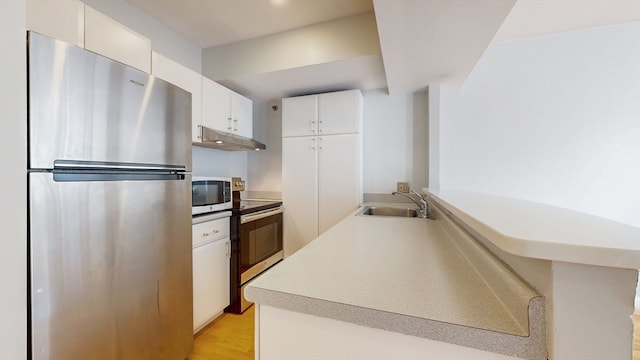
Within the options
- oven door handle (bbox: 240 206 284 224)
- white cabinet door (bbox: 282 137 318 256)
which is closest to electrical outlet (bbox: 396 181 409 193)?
white cabinet door (bbox: 282 137 318 256)

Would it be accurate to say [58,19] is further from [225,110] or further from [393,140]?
[393,140]

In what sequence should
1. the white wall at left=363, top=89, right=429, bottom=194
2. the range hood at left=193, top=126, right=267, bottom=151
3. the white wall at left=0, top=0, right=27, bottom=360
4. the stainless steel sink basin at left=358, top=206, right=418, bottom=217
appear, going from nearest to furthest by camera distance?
1. the white wall at left=0, top=0, right=27, bottom=360
2. the range hood at left=193, top=126, right=267, bottom=151
3. the stainless steel sink basin at left=358, top=206, right=418, bottom=217
4. the white wall at left=363, top=89, right=429, bottom=194

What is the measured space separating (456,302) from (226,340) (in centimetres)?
172

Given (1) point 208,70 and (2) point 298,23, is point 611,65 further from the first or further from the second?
(1) point 208,70

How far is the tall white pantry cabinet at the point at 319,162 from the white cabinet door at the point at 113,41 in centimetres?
134

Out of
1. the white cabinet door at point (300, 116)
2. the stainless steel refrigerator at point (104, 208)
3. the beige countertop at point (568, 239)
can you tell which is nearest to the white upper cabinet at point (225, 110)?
the white cabinet door at point (300, 116)

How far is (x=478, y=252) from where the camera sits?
0.77 m

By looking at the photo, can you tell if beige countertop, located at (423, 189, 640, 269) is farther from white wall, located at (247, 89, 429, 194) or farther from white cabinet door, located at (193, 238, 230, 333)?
white wall, located at (247, 89, 429, 194)

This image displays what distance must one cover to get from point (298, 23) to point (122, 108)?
1.48 m

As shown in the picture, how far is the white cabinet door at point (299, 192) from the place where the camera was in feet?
8.43

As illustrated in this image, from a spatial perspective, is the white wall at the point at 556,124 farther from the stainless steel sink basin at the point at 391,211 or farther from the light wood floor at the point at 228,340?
the light wood floor at the point at 228,340

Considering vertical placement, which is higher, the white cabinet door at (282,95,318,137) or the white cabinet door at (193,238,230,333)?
the white cabinet door at (282,95,318,137)

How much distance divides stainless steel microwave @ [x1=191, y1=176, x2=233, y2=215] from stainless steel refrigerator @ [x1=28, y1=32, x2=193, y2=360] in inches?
10.5

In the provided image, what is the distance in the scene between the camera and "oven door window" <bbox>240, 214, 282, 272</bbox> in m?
2.08
